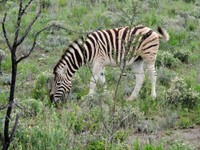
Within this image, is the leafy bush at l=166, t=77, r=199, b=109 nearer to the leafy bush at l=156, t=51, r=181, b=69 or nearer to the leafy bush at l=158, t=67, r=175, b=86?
the leafy bush at l=158, t=67, r=175, b=86

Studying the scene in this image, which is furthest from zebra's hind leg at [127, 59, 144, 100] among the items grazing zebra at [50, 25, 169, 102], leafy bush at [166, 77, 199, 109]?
leafy bush at [166, 77, 199, 109]

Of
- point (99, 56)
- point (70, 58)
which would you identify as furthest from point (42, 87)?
point (99, 56)

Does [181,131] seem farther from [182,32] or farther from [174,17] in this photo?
[174,17]

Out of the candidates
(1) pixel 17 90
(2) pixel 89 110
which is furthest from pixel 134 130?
(1) pixel 17 90

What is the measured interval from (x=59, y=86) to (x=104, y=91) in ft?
5.26

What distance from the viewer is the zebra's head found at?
984cm

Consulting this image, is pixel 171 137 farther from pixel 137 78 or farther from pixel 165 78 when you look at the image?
pixel 165 78

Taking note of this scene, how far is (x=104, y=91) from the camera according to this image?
8555mm

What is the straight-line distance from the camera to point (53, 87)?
995 cm

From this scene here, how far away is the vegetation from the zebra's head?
0.62 ft

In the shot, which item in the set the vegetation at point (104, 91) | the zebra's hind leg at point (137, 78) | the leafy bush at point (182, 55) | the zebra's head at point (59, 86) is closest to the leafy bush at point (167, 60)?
the vegetation at point (104, 91)

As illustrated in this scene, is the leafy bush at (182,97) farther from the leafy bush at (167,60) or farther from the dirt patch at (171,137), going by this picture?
the leafy bush at (167,60)

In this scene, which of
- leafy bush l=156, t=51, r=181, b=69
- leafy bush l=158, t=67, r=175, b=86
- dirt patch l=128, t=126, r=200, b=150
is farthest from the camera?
leafy bush l=156, t=51, r=181, b=69

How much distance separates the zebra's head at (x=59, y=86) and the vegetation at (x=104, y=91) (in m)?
0.19
